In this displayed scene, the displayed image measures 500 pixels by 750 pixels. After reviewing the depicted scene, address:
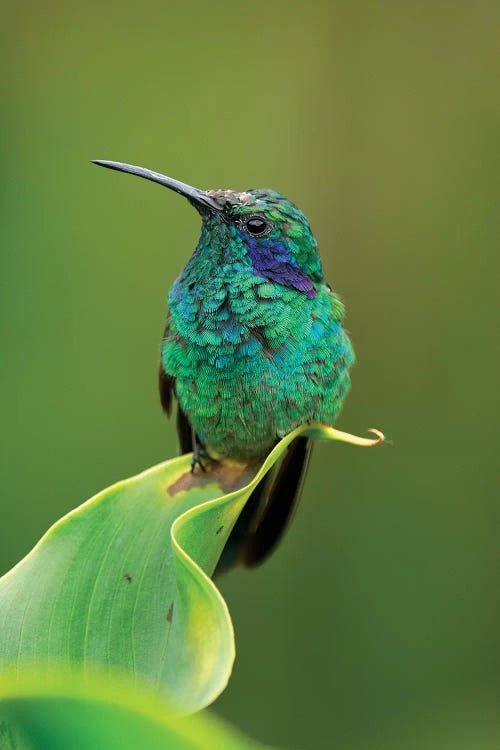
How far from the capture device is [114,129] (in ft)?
8.68

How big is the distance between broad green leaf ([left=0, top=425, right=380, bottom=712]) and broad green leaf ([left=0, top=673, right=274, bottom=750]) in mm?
213

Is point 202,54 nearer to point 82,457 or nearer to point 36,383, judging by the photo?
point 36,383

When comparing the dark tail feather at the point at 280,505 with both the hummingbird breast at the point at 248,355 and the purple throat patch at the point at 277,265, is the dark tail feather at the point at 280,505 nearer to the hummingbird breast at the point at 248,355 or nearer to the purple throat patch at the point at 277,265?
the hummingbird breast at the point at 248,355

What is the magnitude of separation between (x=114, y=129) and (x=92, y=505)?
2.09m

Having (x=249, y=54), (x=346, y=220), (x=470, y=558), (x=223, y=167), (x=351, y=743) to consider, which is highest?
(x=249, y=54)

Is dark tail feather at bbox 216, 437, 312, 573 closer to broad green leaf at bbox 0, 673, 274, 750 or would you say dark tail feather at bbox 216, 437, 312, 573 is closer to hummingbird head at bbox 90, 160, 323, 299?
hummingbird head at bbox 90, 160, 323, 299

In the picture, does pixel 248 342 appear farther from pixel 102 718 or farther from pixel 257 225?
pixel 102 718

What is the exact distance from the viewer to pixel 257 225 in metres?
1.16

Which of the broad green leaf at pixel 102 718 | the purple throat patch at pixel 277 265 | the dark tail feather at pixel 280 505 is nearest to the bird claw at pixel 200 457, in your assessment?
the dark tail feather at pixel 280 505

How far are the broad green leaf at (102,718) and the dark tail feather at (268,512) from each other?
0.74 metres

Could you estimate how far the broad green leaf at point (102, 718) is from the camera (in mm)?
390

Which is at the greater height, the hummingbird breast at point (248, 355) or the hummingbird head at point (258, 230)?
the hummingbird head at point (258, 230)

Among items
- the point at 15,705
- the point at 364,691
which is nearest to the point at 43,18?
the point at 364,691

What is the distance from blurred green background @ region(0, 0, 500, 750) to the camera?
260 cm
